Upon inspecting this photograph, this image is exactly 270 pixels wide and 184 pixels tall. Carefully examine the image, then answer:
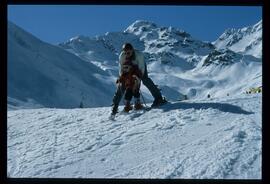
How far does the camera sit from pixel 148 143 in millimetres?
6406

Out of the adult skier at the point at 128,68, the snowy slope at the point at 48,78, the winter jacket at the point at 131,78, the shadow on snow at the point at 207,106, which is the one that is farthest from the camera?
the snowy slope at the point at 48,78

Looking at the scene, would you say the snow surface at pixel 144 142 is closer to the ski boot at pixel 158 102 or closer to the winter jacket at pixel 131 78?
the ski boot at pixel 158 102

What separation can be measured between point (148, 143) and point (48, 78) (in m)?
121

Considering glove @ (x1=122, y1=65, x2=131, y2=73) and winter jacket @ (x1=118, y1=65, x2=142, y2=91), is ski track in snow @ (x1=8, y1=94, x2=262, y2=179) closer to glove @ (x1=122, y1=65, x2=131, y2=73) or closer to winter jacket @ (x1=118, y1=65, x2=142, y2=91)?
winter jacket @ (x1=118, y1=65, x2=142, y2=91)

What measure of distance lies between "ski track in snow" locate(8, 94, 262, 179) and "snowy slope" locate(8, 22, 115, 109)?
299ft

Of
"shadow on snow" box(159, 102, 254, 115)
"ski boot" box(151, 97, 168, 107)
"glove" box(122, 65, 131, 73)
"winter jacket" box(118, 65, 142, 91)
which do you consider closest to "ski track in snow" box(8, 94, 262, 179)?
"shadow on snow" box(159, 102, 254, 115)

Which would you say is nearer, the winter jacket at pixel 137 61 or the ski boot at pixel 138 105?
the winter jacket at pixel 137 61

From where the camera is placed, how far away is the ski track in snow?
5.34 metres

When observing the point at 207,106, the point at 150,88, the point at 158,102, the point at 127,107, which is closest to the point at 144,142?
the point at 207,106

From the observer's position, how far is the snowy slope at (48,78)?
11275 cm

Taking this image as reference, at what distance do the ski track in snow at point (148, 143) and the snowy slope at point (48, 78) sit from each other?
91.3 m

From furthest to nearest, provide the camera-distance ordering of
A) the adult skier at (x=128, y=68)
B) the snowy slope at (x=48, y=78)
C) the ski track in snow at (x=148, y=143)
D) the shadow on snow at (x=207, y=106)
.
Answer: the snowy slope at (x=48, y=78), the adult skier at (x=128, y=68), the shadow on snow at (x=207, y=106), the ski track in snow at (x=148, y=143)

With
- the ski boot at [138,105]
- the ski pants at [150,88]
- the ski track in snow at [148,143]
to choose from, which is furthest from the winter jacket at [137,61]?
the ski track in snow at [148,143]
